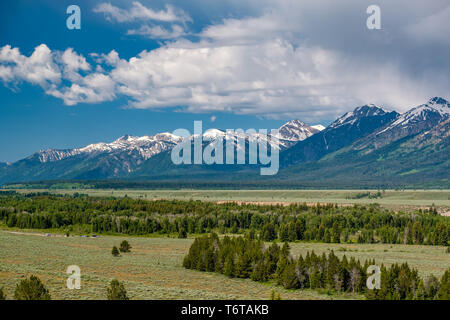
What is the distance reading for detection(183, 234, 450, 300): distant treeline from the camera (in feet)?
170

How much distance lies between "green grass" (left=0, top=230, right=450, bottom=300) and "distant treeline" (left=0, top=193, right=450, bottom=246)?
1039cm

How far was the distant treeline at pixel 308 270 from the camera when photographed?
51.8 meters

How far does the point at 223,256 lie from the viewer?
237 feet

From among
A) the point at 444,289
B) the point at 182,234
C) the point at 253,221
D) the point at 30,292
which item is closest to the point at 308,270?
the point at 444,289

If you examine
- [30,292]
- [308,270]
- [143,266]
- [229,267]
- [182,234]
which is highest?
[30,292]

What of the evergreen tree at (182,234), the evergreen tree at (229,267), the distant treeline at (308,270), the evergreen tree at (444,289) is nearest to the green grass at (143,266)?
the evergreen tree at (229,267)

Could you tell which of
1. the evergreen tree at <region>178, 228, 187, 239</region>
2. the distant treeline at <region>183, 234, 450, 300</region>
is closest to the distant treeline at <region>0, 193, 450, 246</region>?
the evergreen tree at <region>178, 228, 187, 239</region>

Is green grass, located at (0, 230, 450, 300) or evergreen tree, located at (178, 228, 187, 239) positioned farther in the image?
evergreen tree, located at (178, 228, 187, 239)

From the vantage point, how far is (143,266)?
73.6 metres

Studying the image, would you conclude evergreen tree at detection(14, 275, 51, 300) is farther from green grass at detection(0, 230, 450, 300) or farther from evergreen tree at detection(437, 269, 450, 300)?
evergreen tree at detection(437, 269, 450, 300)

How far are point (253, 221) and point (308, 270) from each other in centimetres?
8355

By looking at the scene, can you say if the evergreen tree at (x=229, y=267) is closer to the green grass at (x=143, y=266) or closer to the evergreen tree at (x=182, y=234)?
the green grass at (x=143, y=266)

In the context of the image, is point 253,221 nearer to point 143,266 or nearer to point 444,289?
point 143,266
